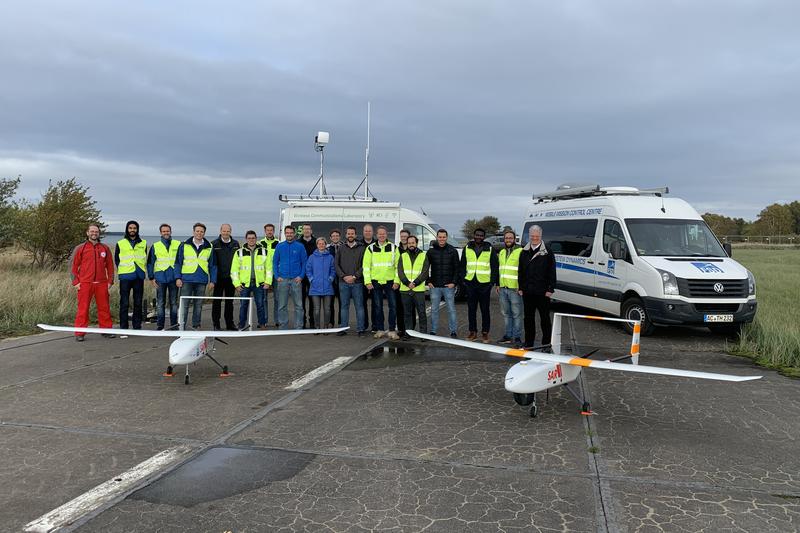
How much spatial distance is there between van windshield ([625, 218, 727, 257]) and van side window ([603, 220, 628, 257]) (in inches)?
6.6

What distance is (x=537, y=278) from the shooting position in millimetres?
7980

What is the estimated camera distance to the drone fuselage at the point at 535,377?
490cm

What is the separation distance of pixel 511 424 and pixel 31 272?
58.0 ft

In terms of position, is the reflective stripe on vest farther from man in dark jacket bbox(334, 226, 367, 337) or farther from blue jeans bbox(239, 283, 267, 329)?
blue jeans bbox(239, 283, 267, 329)

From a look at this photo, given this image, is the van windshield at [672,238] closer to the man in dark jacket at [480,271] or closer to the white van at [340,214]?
the man in dark jacket at [480,271]

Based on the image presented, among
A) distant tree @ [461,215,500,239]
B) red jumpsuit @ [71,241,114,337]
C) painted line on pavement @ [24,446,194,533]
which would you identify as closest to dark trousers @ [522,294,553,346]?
painted line on pavement @ [24,446,194,533]

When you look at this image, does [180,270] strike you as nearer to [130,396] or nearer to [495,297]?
[130,396]

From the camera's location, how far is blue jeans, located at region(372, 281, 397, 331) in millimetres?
9070

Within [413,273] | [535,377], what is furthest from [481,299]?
[535,377]

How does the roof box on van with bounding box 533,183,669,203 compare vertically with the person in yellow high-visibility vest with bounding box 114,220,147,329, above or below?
above

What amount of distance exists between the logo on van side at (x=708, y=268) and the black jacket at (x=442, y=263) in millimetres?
4021

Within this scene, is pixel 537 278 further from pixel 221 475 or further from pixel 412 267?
pixel 221 475

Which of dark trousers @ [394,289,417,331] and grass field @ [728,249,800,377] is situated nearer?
grass field @ [728,249,800,377]

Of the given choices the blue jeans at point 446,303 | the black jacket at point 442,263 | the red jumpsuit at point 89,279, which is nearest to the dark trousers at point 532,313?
the blue jeans at point 446,303
